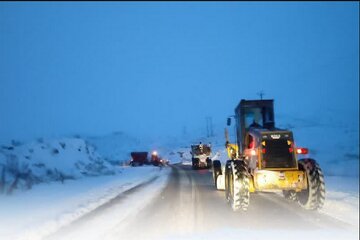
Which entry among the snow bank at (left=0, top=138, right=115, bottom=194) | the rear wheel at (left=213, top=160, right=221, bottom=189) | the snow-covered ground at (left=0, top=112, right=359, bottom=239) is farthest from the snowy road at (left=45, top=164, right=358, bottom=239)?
the snow bank at (left=0, top=138, right=115, bottom=194)

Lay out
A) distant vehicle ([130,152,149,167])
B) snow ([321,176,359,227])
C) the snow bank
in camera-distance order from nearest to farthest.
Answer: snow ([321,176,359,227]), distant vehicle ([130,152,149,167]), the snow bank

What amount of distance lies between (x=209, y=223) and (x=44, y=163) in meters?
13.4

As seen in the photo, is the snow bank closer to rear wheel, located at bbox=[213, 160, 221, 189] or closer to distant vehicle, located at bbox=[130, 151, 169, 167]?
distant vehicle, located at bbox=[130, 151, 169, 167]

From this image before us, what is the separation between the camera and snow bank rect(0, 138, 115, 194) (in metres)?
15.9

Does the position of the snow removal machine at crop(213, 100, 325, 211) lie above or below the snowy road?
above

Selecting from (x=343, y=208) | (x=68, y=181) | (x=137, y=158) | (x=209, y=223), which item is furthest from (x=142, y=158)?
(x=68, y=181)

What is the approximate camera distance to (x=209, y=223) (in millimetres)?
10055

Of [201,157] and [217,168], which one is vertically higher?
[201,157]

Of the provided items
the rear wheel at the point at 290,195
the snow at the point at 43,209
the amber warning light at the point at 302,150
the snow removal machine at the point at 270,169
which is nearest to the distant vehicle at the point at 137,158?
the snow at the point at 43,209

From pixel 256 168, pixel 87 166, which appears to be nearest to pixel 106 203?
pixel 256 168

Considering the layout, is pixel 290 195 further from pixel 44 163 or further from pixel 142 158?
pixel 44 163

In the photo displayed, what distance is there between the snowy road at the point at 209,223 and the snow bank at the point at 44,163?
11.8ft

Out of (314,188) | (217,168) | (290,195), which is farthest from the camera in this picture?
(217,168)

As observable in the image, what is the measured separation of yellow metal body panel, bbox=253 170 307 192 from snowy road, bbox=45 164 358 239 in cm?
76
